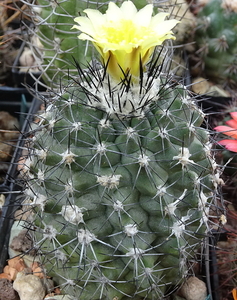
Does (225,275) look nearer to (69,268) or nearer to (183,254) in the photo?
(183,254)

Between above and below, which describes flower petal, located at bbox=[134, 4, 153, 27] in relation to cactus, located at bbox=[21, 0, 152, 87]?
above

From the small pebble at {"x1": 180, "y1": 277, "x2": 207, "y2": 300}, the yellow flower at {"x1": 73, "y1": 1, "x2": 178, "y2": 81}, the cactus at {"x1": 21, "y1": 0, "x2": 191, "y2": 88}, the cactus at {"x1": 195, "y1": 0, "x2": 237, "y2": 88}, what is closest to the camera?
the yellow flower at {"x1": 73, "y1": 1, "x2": 178, "y2": 81}

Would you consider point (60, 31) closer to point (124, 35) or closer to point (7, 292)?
point (124, 35)

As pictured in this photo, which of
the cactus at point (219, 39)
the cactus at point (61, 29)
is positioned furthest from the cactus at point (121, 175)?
the cactus at point (219, 39)

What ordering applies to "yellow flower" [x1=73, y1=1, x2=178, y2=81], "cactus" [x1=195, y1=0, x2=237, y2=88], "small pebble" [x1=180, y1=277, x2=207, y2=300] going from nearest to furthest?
"yellow flower" [x1=73, y1=1, x2=178, y2=81] → "small pebble" [x1=180, y1=277, x2=207, y2=300] → "cactus" [x1=195, y1=0, x2=237, y2=88]

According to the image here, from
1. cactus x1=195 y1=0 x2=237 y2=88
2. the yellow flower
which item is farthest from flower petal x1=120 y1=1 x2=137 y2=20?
cactus x1=195 y1=0 x2=237 y2=88

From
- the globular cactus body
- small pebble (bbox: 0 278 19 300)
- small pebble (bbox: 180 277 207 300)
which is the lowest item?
small pebble (bbox: 0 278 19 300)

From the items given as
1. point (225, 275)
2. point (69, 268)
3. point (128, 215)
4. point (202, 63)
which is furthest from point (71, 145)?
point (202, 63)

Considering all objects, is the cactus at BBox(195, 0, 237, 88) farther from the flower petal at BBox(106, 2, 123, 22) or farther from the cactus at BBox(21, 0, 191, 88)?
the flower petal at BBox(106, 2, 123, 22)
